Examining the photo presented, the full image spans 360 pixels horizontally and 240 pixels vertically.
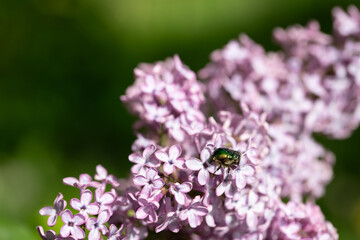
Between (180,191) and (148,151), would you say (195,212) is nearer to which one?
(180,191)

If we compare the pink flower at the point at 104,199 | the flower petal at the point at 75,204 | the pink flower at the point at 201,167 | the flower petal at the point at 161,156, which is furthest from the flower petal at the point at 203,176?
the flower petal at the point at 75,204

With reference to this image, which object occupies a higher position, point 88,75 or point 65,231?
point 88,75

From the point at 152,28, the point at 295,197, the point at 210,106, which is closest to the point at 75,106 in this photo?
the point at 152,28

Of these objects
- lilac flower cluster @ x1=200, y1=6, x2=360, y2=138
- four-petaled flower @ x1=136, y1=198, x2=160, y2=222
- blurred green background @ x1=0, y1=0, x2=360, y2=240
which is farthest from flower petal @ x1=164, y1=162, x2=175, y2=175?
blurred green background @ x1=0, y1=0, x2=360, y2=240

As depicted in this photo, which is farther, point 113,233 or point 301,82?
point 301,82

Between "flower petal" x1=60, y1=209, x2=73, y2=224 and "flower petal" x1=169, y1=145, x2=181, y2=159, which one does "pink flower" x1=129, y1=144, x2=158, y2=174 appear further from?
"flower petal" x1=60, y1=209, x2=73, y2=224

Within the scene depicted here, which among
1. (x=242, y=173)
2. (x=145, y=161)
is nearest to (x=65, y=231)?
(x=145, y=161)

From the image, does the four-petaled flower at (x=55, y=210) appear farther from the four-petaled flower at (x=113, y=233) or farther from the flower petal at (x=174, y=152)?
the flower petal at (x=174, y=152)
